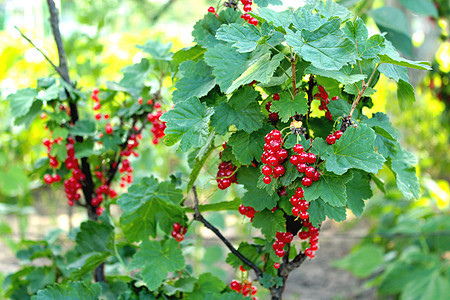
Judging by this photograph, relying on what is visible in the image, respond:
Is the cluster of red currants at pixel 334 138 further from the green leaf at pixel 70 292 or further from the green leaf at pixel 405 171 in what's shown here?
the green leaf at pixel 70 292

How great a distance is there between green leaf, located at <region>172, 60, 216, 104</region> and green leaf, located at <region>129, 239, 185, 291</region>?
263 mm

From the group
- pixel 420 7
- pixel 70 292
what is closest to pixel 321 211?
pixel 70 292

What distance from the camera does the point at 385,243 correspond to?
8.38ft

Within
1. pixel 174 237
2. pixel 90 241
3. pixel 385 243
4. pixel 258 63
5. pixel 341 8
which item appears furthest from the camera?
pixel 385 243

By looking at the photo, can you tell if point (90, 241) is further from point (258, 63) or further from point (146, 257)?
point (258, 63)

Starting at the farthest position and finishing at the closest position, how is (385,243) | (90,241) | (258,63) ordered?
(385,243) → (90,241) → (258,63)

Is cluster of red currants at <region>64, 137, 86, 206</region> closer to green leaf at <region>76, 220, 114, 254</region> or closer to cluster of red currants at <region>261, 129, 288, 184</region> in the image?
green leaf at <region>76, 220, 114, 254</region>

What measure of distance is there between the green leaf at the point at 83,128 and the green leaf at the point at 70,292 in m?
0.35

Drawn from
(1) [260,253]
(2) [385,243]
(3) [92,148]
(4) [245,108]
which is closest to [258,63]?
(4) [245,108]

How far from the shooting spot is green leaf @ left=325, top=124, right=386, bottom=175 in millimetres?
525

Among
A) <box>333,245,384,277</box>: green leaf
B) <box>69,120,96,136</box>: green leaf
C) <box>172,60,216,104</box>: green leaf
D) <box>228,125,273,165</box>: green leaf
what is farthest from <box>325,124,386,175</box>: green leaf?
<box>333,245,384,277</box>: green leaf

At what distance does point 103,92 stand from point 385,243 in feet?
6.88

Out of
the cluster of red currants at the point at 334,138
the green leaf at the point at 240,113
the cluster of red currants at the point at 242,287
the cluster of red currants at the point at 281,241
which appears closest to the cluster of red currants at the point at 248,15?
the green leaf at the point at 240,113

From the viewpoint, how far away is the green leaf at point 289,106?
0.56 metres
